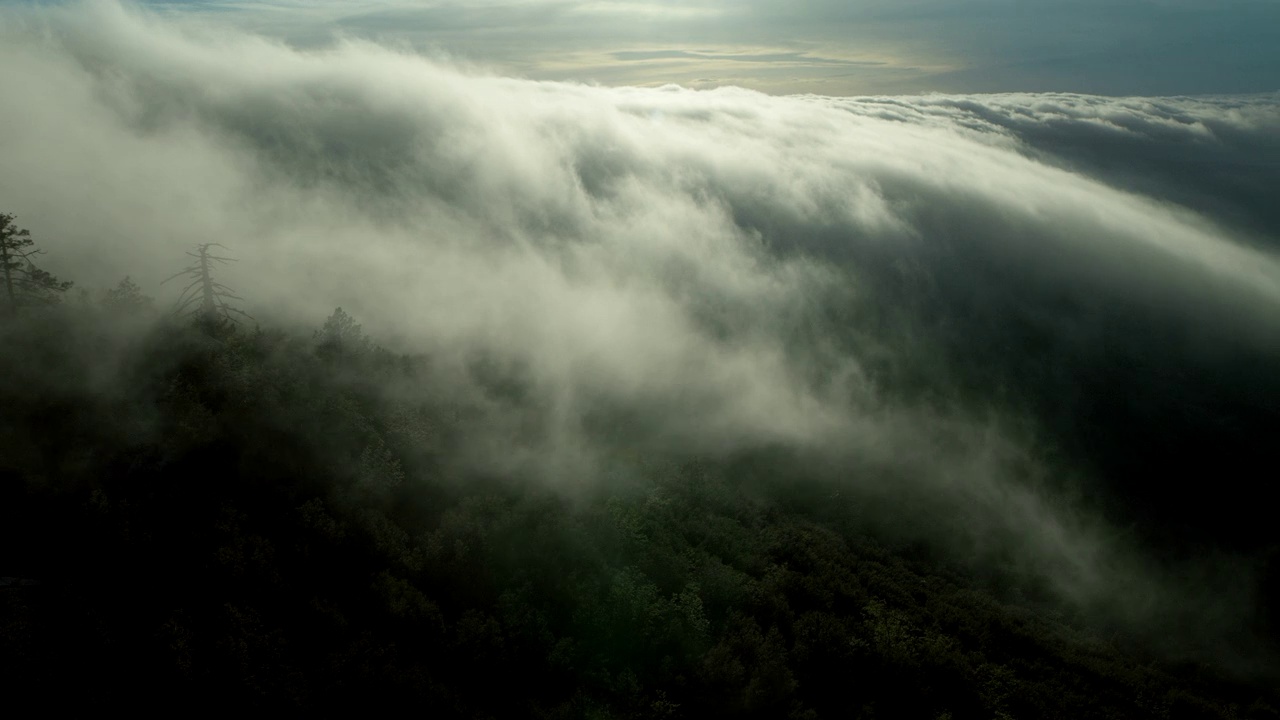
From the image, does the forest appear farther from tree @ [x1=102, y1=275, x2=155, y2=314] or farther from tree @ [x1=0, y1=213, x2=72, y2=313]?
tree @ [x1=0, y1=213, x2=72, y2=313]

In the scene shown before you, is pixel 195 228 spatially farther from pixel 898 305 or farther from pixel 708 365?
pixel 898 305

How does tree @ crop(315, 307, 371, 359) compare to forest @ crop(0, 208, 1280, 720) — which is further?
tree @ crop(315, 307, 371, 359)

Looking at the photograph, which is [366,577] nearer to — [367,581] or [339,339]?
[367,581]

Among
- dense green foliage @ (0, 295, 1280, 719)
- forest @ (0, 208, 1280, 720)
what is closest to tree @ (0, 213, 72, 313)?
forest @ (0, 208, 1280, 720)

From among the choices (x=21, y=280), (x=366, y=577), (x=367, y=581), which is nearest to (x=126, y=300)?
(x=21, y=280)

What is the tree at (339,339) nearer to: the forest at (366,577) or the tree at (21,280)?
the forest at (366,577)

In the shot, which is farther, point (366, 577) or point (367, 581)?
point (366, 577)

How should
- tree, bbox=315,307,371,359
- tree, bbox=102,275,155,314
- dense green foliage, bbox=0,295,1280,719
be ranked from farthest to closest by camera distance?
tree, bbox=315,307,371,359 < tree, bbox=102,275,155,314 < dense green foliage, bbox=0,295,1280,719
